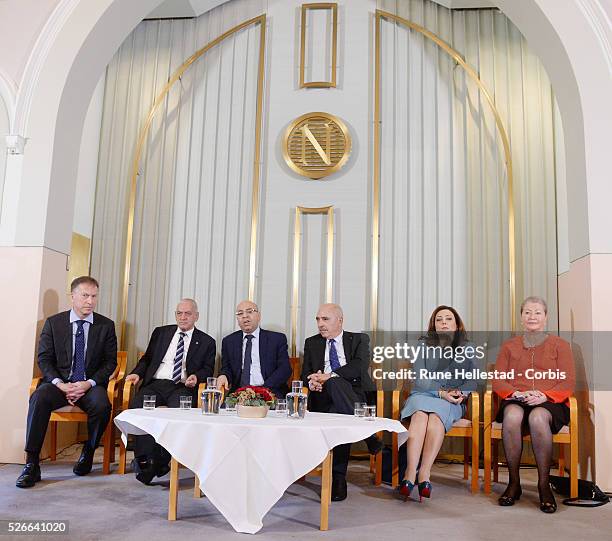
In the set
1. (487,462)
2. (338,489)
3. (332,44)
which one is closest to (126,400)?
(338,489)

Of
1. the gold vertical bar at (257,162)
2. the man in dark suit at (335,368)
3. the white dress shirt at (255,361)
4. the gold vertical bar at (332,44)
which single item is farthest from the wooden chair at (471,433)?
the gold vertical bar at (332,44)

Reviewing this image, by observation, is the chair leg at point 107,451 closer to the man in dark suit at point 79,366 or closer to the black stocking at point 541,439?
the man in dark suit at point 79,366

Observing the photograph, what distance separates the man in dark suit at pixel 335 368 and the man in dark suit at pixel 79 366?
4.44 feet

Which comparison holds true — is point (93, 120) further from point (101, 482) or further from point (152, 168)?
point (101, 482)

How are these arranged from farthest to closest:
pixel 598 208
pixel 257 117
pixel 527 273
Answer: pixel 257 117 → pixel 527 273 → pixel 598 208

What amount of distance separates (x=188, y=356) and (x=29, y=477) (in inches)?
51.4

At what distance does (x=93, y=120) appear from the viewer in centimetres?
594

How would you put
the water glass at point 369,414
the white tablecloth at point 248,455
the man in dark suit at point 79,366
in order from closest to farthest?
the white tablecloth at point 248,455 < the water glass at point 369,414 < the man in dark suit at point 79,366

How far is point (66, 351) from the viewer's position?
4449mm

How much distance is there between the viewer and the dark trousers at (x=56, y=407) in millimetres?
4059

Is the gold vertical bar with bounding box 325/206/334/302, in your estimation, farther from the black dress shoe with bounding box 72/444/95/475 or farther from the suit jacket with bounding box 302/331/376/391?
the black dress shoe with bounding box 72/444/95/475

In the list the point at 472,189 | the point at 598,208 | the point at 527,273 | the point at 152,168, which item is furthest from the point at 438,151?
the point at 152,168

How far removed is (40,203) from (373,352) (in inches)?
109

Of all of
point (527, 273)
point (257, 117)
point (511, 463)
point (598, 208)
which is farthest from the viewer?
point (257, 117)
